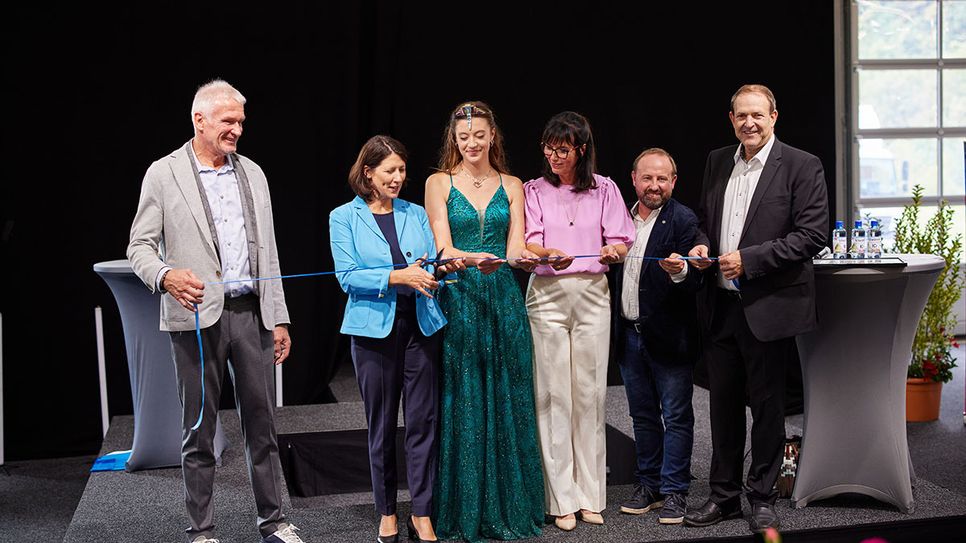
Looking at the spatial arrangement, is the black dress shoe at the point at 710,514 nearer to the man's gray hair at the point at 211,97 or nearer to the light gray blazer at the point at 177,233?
the light gray blazer at the point at 177,233

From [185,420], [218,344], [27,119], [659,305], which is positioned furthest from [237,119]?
[27,119]

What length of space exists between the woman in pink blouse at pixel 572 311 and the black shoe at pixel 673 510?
0.22 metres

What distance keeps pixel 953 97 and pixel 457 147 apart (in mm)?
5995

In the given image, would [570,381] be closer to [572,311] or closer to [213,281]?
[572,311]

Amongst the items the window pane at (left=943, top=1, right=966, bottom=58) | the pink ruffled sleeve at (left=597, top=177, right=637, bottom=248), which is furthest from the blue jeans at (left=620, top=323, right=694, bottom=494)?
the window pane at (left=943, top=1, right=966, bottom=58)

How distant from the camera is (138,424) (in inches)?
177

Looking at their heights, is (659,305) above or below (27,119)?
below

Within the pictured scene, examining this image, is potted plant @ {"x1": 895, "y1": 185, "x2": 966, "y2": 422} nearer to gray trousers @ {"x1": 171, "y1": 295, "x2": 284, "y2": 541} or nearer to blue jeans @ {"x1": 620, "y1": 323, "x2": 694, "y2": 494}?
blue jeans @ {"x1": 620, "y1": 323, "x2": 694, "y2": 494}

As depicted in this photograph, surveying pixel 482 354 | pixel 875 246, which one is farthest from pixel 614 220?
pixel 875 246

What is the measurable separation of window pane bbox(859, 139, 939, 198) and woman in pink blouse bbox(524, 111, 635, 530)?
5.01 metres

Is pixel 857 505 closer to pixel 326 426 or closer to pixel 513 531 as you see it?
pixel 513 531

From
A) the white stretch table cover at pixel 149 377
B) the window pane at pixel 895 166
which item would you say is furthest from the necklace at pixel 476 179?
the window pane at pixel 895 166

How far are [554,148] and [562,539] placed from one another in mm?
1354

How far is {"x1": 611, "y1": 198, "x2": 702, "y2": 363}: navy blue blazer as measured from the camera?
352 centimetres
